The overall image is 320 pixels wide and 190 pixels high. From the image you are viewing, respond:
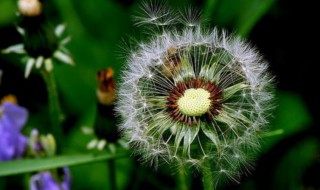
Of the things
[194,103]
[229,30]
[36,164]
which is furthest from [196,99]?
[229,30]

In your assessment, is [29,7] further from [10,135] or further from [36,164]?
[36,164]

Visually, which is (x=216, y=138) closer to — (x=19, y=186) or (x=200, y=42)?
(x=200, y=42)

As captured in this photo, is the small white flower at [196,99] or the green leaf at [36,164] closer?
the small white flower at [196,99]

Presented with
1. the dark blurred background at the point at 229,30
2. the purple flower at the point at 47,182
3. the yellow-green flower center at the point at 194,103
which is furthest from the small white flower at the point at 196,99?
the dark blurred background at the point at 229,30

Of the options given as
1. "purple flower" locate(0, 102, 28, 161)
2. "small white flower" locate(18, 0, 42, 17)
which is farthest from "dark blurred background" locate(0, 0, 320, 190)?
"small white flower" locate(18, 0, 42, 17)

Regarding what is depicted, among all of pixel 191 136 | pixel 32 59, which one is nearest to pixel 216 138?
pixel 191 136

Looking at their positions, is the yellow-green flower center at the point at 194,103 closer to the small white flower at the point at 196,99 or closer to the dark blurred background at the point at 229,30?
the small white flower at the point at 196,99

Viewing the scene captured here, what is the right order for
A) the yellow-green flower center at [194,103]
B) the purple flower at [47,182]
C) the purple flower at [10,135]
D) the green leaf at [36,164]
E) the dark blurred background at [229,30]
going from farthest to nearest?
the dark blurred background at [229,30]
the purple flower at [10,135]
the purple flower at [47,182]
the green leaf at [36,164]
the yellow-green flower center at [194,103]
